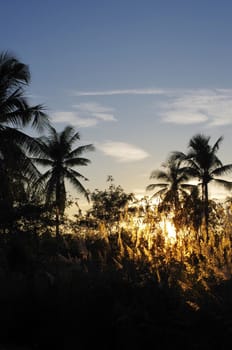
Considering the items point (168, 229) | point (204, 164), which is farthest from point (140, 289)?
point (204, 164)

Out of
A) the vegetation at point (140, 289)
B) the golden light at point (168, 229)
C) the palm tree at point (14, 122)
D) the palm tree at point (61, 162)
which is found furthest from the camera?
the palm tree at point (61, 162)

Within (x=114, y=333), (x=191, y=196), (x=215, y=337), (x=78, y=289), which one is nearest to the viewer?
(x=215, y=337)

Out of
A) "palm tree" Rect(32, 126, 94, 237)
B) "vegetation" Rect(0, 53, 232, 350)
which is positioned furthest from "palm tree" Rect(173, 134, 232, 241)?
"vegetation" Rect(0, 53, 232, 350)

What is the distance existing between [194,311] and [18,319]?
3759mm

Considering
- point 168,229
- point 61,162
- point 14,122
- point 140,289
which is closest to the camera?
point 140,289

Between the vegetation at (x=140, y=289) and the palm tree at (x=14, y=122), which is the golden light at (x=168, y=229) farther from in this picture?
the palm tree at (x=14, y=122)

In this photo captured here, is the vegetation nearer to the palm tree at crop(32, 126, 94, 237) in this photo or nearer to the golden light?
the golden light

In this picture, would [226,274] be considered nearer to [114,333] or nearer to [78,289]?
[114,333]

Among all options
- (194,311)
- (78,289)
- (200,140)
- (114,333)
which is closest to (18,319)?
(78,289)

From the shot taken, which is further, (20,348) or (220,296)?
(20,348)

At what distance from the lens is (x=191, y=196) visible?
11.7m

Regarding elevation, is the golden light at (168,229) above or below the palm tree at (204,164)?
below

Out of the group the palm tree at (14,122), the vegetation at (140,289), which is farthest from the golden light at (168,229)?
the palm tree at (14,122)

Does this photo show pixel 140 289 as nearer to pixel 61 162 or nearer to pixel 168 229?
pixel 168 229
